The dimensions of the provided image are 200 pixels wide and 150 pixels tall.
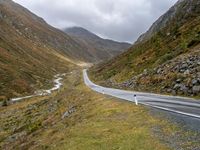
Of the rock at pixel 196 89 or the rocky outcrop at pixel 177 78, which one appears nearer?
the rock at pixel 196 89

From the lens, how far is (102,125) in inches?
938

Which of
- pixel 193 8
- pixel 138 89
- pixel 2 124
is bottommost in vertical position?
pixel 2 124

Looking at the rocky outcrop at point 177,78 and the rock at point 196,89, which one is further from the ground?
the rocky outcrop at point 177,78

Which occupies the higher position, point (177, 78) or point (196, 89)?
point (177, 78)

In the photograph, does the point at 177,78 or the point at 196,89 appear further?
the point at 177,78

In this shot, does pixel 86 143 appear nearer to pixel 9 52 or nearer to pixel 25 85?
pixel 25 85

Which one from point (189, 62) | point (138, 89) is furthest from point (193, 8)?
point (189, 62)

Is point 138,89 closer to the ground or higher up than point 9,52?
closer to the ground

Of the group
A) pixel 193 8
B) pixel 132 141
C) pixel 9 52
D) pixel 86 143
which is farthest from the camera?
pixel 9 52

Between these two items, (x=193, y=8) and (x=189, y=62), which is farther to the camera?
(x=193, y=8)

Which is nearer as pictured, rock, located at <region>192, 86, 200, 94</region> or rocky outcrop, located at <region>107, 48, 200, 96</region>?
rock, located at <region>192, 86, 200, 94</region>

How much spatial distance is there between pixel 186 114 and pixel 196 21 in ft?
170

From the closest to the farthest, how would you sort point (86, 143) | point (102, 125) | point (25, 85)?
point (86, 143) → point (102, 125) → point (25, 85)

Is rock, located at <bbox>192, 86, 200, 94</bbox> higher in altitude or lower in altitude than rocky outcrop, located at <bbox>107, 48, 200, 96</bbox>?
lower
